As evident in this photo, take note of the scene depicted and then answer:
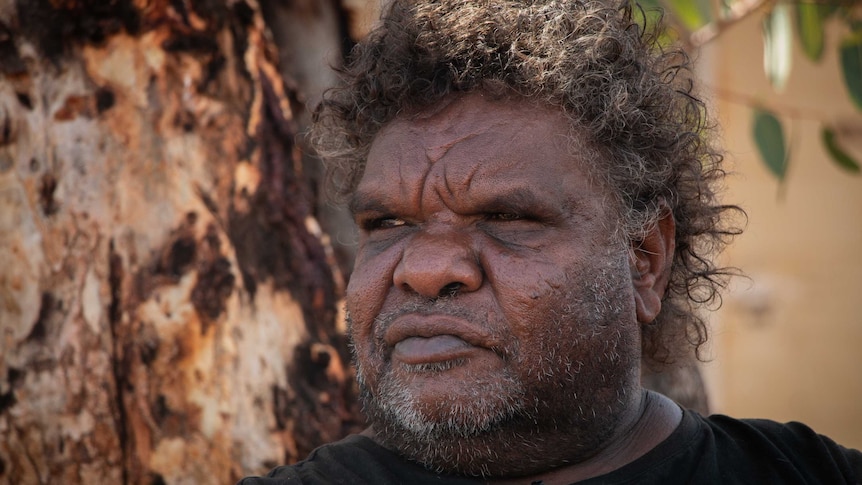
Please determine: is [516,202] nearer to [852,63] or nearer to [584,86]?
[584,86]

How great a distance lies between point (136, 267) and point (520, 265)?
52.5 inches

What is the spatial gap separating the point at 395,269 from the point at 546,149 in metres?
0.50

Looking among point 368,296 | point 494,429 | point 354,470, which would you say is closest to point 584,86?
point 368,296

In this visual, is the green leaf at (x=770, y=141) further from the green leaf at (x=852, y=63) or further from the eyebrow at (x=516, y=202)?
the eyebrow at (x=516, y=202)

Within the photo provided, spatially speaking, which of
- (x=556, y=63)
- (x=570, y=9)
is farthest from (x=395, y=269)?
(x=570, y=9)

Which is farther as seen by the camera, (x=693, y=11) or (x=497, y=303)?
(x=693, y=11)

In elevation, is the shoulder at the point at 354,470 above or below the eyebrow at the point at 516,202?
below

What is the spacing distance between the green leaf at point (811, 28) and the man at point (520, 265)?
1712 mm

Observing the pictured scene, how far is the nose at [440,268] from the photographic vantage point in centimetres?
241

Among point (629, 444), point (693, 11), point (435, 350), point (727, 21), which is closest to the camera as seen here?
point (435, 350)

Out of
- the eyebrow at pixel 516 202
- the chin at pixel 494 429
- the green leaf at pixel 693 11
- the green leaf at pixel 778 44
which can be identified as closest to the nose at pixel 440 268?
the eyebrow at pixel 516 202

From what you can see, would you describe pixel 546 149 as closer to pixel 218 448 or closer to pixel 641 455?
pixel 641 455

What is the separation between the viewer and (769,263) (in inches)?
282

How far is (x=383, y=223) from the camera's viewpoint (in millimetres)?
2721
